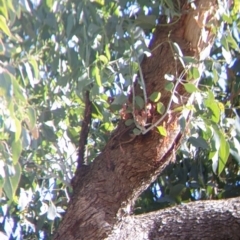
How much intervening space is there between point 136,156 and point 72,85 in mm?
254

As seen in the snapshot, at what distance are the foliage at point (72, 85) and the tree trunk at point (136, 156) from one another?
0.16ft

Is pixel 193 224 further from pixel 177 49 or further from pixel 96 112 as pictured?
pixel 177 49

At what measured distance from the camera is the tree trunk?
1897 millimetres

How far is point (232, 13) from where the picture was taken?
2047mm

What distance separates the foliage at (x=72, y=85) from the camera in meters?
1.49

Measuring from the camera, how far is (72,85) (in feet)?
6.41

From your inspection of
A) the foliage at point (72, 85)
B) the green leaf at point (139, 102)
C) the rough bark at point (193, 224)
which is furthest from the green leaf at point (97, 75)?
the rough bark at point (193, 224)

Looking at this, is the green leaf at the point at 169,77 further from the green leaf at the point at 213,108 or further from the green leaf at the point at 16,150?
the green leaf at the point at 16,150

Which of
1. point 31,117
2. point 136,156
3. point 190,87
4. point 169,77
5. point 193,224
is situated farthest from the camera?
point 193,224

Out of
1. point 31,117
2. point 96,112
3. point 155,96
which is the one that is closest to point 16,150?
point 31,117

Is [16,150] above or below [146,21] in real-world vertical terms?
below

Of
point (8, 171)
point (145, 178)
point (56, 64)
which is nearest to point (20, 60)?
point (56, 64)

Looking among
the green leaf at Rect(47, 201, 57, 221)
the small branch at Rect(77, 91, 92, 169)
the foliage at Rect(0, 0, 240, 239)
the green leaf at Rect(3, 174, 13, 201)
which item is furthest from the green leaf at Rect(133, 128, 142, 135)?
the green leaf at Rect(3, 174, 13, 201)

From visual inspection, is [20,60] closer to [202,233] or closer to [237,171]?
[202,233]
